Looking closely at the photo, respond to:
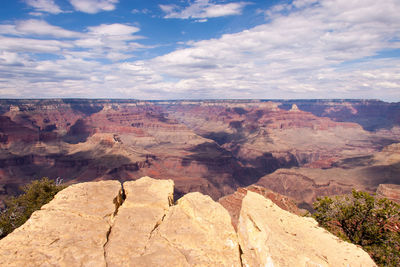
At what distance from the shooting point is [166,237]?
1091 centimetres

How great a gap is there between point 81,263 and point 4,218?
21793 millimetres

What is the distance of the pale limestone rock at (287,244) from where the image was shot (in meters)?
9.19

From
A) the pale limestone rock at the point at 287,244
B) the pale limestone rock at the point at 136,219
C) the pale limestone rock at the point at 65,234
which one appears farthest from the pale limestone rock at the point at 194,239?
the pale limestone rock at the point at 65,234

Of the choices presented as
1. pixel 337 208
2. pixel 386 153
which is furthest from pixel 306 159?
pixel 337 208

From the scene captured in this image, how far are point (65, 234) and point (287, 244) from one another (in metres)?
10.1

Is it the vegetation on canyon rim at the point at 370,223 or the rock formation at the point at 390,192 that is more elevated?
the vegetation on canyon rim at the point at 370,223

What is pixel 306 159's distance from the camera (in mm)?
194750

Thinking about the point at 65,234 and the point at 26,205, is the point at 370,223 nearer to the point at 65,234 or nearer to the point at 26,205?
the point at 65,234

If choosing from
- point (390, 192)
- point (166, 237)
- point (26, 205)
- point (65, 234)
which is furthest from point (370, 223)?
point (390, 192)

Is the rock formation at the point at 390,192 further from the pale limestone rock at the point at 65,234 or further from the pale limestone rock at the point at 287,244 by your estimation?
the pale limestone rock at the point at 65,234

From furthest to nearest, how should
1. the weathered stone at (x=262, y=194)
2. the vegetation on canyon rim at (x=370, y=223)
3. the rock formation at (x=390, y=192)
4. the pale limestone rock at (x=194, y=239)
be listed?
the rock formation at (x=390, y=192), the weathered stone at (x=262, y=194), the vegetation on canyon rim at (x=370, y=223), the pale limestone rock at (x=194, y=239)

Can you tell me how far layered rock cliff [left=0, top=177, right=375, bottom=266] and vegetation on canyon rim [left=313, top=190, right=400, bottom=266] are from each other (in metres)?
7.64

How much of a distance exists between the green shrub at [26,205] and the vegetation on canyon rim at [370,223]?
27.8m

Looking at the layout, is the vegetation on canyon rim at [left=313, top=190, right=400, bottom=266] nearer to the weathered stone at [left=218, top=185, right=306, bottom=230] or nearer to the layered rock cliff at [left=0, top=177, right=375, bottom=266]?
the layered rock cliff at [left=0, top=177, right=375, bottom=266]
